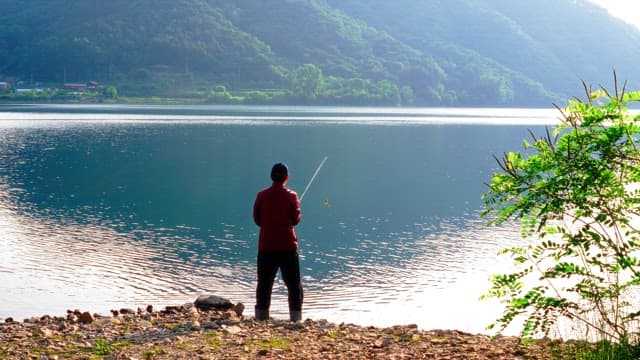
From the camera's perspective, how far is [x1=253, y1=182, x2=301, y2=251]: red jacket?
11.7 meters

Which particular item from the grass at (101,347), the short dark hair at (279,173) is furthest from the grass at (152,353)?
the short dark hair at (279,173)

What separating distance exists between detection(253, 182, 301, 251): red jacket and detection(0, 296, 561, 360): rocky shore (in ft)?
4.55

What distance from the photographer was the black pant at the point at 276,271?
1184 centimetres

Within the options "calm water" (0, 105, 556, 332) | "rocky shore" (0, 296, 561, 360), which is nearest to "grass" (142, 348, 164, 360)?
"rocky shore" (0, 296, 561, 360)

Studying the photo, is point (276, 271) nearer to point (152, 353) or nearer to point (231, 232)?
point (152, 353)

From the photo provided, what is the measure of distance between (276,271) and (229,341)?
1.81m

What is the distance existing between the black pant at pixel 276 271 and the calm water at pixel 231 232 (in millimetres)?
4491

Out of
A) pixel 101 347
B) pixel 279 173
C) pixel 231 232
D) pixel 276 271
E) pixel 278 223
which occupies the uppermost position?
pixel 279 173

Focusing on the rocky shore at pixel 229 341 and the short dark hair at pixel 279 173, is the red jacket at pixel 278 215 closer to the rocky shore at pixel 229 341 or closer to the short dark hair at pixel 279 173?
the short dark hair at pixel 279 173

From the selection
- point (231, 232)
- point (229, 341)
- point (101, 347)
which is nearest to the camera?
point (101, 347)

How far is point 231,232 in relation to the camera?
96.4 ft

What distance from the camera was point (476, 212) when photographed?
36312 mm

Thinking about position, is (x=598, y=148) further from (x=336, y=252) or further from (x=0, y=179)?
(x=0, y=179)

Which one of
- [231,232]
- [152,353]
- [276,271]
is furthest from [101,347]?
[231,232]
